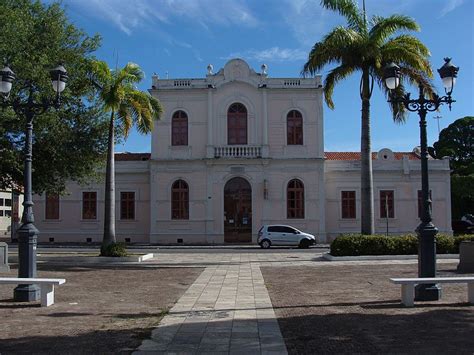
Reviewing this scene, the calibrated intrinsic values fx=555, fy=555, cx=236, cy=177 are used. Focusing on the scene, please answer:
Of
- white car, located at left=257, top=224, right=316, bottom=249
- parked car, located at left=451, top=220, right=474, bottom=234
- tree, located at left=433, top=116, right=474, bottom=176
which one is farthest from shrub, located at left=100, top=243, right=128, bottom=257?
tree, located at left=433, top=116, right=474, bottom=176

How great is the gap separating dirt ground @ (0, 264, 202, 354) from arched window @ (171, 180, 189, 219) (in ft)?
68.7

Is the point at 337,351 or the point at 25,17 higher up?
the point at 25,17

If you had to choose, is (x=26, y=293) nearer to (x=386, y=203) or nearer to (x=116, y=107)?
(x=116, y=107)

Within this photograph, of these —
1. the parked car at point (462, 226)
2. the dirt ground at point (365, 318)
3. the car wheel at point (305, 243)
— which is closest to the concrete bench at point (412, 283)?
the dirt ground at point (365, 318)

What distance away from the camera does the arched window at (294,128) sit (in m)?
37.6

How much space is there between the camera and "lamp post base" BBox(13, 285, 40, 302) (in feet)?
35.6

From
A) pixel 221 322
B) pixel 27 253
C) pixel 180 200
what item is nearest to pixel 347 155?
pixel 180 200

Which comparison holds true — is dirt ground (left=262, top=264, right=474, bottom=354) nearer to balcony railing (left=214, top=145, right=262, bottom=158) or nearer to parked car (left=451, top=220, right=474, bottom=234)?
balcony railing (left=214, top=145, right=262, bottom=158)

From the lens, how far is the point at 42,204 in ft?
127

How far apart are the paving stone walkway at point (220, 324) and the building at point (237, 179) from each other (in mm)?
23213

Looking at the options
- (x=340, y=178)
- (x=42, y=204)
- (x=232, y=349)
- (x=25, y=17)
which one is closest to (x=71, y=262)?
(x=25, y=17)

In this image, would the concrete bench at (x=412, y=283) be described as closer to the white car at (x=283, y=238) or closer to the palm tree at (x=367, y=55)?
the palm tree at (x=367, y=55)

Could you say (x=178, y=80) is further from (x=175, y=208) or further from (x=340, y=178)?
(x=340, y=178)

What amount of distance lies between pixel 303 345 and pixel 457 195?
157 ft
